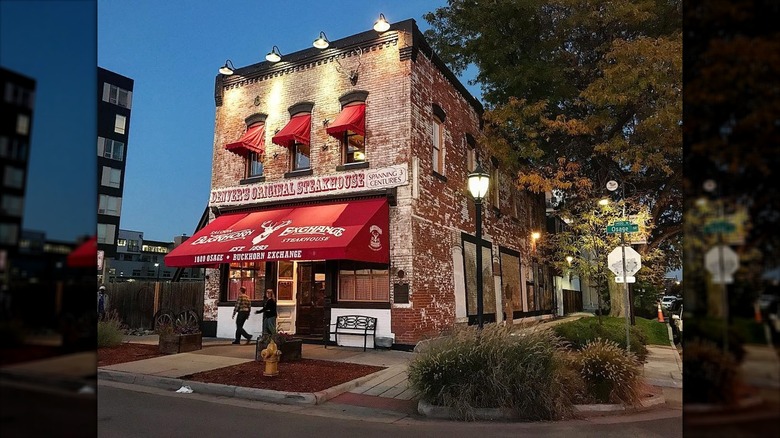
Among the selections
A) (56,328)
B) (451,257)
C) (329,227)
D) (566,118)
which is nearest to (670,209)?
(566,118)

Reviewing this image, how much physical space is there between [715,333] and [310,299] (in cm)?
1516

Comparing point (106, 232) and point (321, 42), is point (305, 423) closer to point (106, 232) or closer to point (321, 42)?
point (106, 232)

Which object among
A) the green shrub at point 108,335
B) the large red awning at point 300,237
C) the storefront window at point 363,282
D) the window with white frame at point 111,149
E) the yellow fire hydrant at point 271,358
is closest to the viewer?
the yellow fire hydrant at point 271,358

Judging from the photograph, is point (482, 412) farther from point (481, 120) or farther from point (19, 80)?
point (481, 120)

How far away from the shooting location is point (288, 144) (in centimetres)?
1606

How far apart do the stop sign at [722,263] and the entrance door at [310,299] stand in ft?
47.9

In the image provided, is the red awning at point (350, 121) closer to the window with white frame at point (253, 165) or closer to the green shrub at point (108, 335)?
the window with white frame at point (253, 165)

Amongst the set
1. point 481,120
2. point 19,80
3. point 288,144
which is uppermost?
point 481,120

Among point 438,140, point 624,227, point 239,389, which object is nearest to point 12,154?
point 239,389

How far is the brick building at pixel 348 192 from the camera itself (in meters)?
13.8

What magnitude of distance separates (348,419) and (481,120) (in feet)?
44.8

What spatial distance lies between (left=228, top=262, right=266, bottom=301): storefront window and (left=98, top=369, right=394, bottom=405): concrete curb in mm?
6371

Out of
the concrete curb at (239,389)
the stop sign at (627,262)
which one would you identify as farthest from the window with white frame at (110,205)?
the stop sign at (627,262)

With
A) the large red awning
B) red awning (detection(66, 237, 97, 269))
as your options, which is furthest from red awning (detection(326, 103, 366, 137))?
red awning (detection(66, 237, 97, 269))
